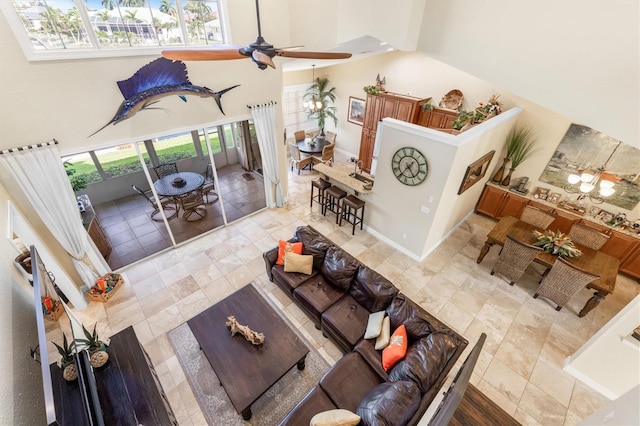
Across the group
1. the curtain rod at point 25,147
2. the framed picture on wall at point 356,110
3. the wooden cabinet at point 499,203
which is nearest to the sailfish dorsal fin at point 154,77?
the curtain rod at point 25,147

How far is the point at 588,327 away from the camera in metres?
4.21

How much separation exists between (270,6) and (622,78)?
193 inches

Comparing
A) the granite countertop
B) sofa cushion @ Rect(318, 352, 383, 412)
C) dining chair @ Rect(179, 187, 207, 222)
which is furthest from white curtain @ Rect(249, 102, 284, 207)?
sofa cushion @ Rect(318, 352, 383, 412)

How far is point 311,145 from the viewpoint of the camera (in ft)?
28.9

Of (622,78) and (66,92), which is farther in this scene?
(66,92)

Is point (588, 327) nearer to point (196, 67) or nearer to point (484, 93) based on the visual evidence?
point (484, 93)

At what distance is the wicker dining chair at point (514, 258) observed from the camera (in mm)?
4328

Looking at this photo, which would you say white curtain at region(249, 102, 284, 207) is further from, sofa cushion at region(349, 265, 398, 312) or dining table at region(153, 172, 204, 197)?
sofa cushion at region(349, 265, 398, 312)

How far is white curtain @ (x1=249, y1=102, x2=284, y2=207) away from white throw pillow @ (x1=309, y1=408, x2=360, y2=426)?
485cm

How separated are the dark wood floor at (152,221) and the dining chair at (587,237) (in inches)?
253

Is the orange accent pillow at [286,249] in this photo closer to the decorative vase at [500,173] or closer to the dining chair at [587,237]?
the dining chair at [587,237]

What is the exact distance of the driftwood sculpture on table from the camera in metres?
3.20

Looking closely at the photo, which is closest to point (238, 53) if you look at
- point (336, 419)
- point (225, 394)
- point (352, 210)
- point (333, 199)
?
point (336, 419)

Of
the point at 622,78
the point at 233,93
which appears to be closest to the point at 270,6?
the point at 233,93
